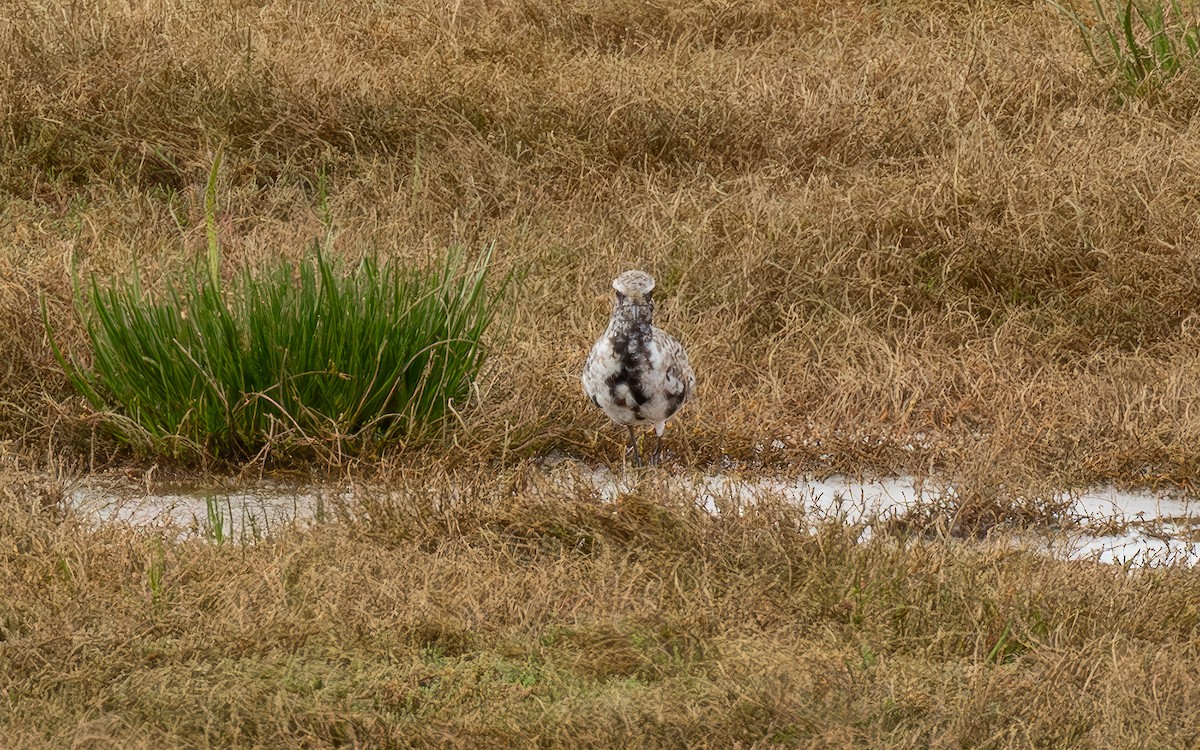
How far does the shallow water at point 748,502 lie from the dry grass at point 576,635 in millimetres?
181

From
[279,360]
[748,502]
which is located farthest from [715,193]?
[748,502]

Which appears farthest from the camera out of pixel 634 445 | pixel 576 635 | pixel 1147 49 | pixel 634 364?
pixel 1147 49

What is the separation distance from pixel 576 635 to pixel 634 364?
124 centimetres

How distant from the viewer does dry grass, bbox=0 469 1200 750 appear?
344 centimetres

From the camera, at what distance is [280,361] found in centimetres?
537

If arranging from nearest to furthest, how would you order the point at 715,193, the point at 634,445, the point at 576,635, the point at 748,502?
the point at 576,635 → the point at 748,502 → the point at 634,445 → the point at 715,193

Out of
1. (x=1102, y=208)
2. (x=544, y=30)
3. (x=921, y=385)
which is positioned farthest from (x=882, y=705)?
(x=544, y=30)

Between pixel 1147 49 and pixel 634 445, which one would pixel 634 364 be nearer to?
pixel 634 445

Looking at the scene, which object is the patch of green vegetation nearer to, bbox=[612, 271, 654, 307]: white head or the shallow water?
the shallow water

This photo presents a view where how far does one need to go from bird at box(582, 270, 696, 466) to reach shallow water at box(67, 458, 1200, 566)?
0.26 meters

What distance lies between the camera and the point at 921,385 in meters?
6.18

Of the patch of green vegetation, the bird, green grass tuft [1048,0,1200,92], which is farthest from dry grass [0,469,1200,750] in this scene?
green grass tuft [1048,0,1200,92]

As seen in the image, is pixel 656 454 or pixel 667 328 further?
pixel 667 328

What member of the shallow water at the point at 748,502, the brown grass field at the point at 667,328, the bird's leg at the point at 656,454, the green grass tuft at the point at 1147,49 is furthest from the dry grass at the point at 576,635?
the green grass tuft at the point at 1147,49
